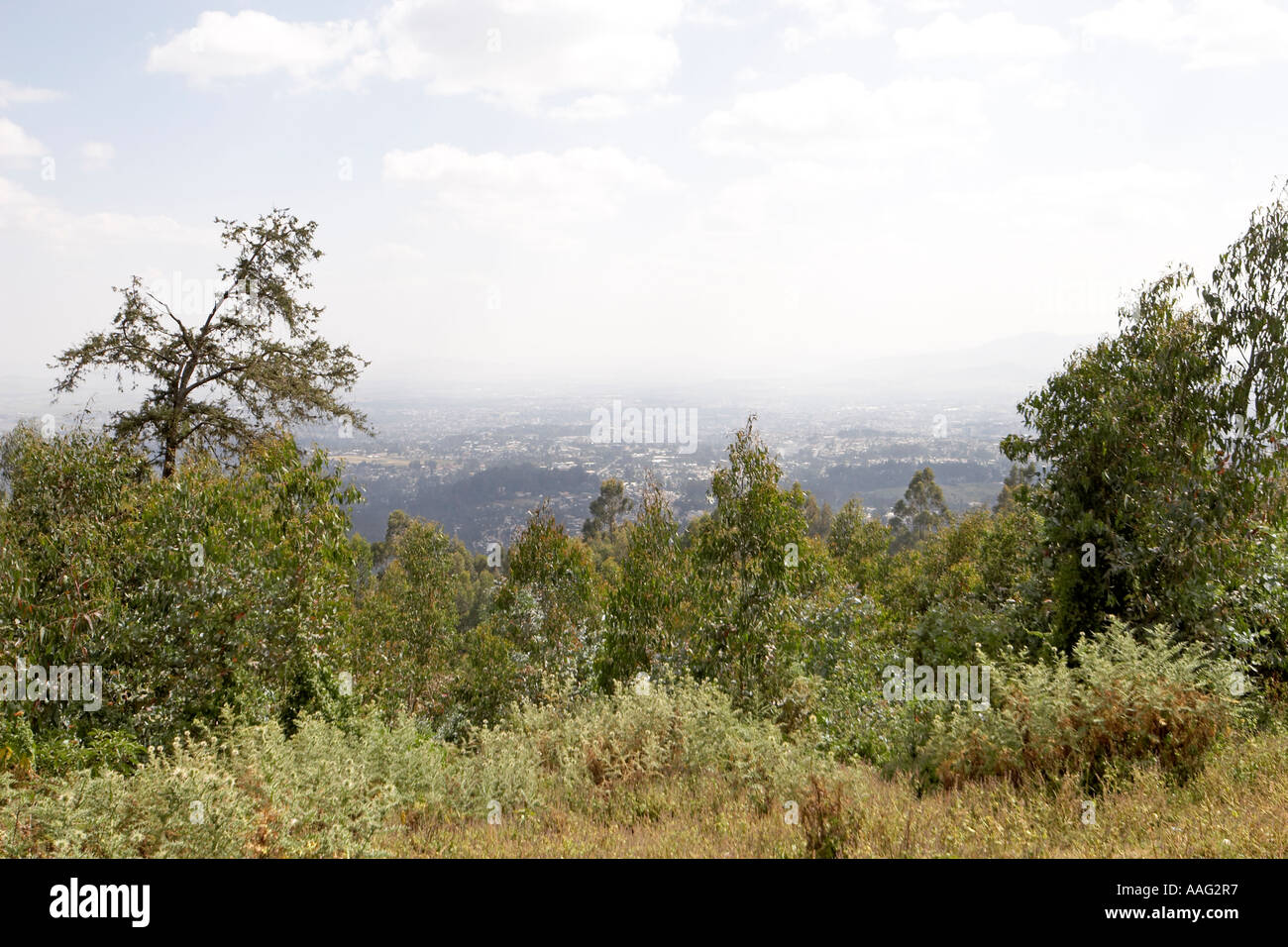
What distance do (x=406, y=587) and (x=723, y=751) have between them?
60.6ft

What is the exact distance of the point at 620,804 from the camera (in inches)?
243

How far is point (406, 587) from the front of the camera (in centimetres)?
2288

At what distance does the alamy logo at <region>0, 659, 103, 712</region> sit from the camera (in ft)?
21.3

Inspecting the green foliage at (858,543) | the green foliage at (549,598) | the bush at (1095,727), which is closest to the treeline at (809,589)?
the bush at (1095,727)

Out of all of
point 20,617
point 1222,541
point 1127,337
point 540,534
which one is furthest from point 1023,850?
point 540,534

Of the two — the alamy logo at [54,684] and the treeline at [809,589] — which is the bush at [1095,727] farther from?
the alamy logo at [54,684]

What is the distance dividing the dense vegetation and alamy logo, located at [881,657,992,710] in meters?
0.28

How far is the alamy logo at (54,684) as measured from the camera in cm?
650

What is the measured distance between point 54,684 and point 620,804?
603 centimetres
